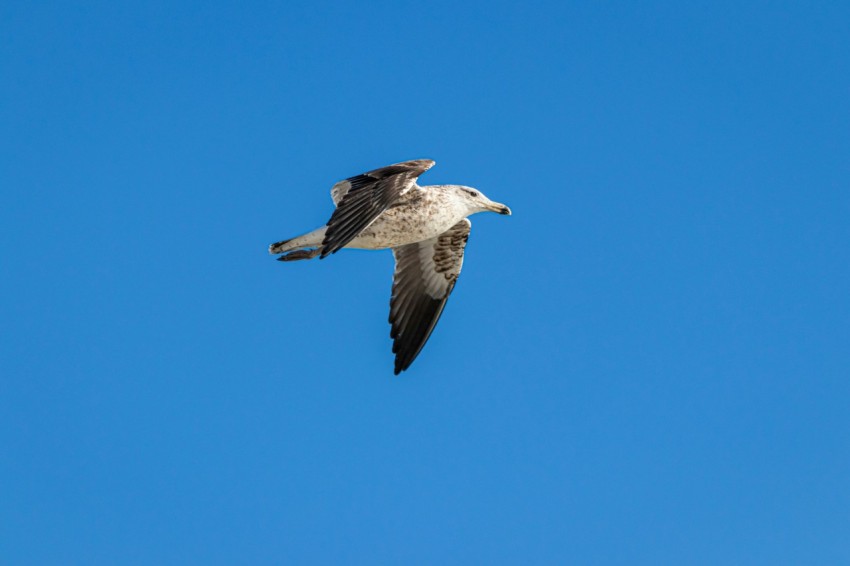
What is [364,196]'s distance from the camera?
14.2 m

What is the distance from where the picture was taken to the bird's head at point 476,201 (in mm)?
15836

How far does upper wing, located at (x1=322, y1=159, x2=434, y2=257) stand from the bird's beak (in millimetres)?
1326

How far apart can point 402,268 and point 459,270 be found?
0.90m

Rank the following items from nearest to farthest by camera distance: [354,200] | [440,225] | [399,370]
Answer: [354,200]
[440,225]
[399,370]

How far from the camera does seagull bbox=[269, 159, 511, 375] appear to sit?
45.8 ft

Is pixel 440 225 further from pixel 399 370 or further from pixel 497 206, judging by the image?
pixel 399 370

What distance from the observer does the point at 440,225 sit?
1534 centimetres

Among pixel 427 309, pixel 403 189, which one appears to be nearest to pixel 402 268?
pixel 427 309

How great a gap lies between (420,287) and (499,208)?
6.33ft

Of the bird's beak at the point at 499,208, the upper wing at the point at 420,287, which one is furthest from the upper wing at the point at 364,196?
the upper wing at the point at 420,287

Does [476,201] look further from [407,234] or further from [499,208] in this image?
[407,234]

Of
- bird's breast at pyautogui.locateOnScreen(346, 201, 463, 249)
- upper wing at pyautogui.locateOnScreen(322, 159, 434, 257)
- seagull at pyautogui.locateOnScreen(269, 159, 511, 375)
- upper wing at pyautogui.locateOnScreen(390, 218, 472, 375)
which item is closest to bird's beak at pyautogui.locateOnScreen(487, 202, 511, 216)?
seagull at pyautogui.locateOnScreen(269, 159, 511, 375)

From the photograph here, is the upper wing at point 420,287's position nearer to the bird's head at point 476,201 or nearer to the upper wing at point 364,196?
the bird's head at point 476,201

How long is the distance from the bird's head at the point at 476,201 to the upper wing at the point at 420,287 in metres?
0.71
